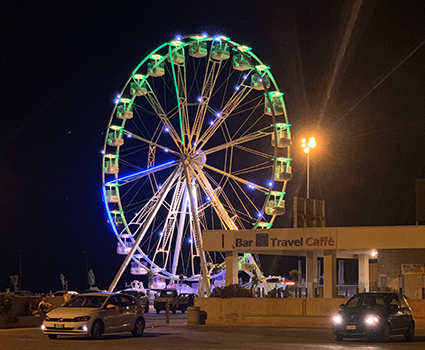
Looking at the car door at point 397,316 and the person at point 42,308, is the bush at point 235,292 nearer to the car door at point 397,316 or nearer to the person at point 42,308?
the person at point 42,308

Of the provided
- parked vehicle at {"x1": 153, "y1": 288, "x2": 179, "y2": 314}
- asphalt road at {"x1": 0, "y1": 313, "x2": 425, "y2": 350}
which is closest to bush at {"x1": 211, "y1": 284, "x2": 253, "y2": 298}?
asphalt road at {"x1": 0, "y1": 313, "x2": 425, "y2": 350}

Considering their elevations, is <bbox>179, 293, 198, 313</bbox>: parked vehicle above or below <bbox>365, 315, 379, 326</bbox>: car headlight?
above

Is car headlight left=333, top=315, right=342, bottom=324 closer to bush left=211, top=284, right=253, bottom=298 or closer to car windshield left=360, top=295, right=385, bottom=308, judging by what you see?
car windshield left=360, top=295, right=385, bottom=308

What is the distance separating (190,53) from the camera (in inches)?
1811

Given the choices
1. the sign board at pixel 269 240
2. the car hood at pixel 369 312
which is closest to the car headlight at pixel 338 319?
the car hood at pixel 369 312

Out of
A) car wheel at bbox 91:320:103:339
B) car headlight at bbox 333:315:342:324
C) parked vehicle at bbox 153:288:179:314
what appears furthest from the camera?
parked vehicle at bbox 153:288:179:314

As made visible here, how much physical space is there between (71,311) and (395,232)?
16.4 meters

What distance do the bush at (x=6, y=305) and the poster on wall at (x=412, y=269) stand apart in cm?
1713

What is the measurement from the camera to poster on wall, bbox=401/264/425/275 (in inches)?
1347

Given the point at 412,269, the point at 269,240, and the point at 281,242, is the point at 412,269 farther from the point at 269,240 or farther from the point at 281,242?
the point at 269,240

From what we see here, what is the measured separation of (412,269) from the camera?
3447 cm

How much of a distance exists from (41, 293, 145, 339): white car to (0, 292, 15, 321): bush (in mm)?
6513

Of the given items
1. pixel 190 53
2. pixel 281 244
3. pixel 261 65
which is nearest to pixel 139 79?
pixel 190 53

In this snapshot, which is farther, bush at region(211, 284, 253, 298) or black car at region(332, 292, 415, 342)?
bush at region(211, 284, 253, 298)
